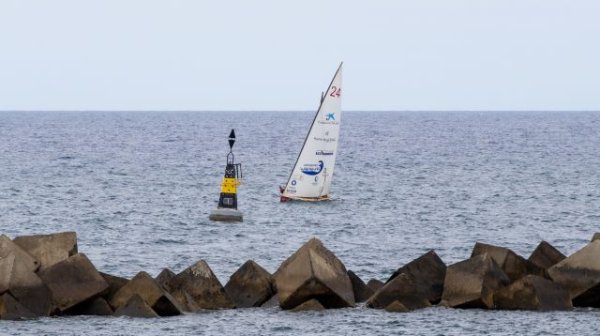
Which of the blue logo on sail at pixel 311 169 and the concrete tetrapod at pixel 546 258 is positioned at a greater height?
the concrete tetrapod at pixel 546 258

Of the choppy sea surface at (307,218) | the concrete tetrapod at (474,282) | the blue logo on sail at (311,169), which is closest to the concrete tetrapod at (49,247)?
the choppy sea surface at (307,218)

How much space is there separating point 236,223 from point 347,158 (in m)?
63.7

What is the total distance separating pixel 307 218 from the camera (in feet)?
200

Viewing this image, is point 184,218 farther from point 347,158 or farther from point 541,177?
point 347,158

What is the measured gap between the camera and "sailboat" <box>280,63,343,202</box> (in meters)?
69.9

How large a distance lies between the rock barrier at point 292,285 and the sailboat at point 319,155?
118ft

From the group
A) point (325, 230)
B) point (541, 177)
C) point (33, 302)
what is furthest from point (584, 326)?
point (541, 177)

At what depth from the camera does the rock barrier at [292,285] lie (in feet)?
102

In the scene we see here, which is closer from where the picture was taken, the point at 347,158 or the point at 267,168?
the point at 267,168

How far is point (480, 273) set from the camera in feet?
105

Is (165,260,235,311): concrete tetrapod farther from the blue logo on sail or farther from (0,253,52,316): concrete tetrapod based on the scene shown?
the blue logo on sail

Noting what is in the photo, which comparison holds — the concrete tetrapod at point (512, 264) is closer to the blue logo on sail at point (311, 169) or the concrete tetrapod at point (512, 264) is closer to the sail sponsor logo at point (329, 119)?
the blue logo on sail at point (311, 169)

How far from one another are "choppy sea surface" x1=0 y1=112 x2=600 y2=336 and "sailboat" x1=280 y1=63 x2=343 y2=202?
1.54 meters

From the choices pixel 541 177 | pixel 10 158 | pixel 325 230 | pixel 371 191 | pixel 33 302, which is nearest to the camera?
pixel 33 302
